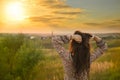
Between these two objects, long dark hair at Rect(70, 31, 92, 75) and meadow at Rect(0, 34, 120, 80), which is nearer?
long dark hair at Rect(70, 31, 92, 75)

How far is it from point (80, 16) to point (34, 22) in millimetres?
983

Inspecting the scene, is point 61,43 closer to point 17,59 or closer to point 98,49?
point 98,49

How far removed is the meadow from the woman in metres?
3.45

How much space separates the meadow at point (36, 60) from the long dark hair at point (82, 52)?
11.3ft

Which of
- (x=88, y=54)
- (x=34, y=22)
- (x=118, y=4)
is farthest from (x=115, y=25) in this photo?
(x=88, y=54)

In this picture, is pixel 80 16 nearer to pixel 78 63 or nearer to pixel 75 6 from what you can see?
pixel 75 6

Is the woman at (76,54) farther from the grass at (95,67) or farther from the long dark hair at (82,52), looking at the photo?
the grass at (95,67)

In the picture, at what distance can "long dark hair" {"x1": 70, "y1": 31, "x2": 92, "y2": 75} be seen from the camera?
2.82 metres

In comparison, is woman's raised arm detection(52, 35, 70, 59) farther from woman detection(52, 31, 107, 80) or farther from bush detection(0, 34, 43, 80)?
bush detection(0, 34, 43, 80)

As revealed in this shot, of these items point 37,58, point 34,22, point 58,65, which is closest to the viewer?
point 37,58

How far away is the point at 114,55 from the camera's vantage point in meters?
7.79

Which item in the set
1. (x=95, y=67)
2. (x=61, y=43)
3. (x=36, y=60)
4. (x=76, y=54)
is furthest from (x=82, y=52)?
(x=95, y=67)

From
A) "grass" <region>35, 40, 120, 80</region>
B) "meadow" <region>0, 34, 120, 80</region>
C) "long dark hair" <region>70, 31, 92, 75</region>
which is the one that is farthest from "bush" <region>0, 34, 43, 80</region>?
"long dark hair" <region>70, 31, 92, 75</region>

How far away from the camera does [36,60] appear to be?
21.9ft
